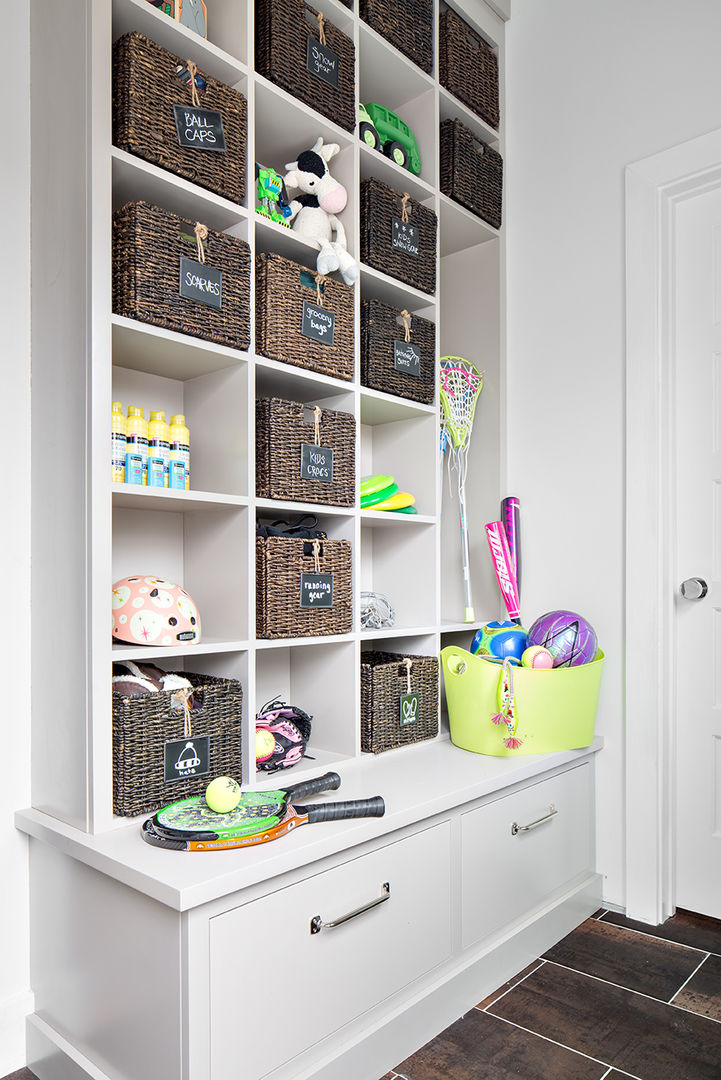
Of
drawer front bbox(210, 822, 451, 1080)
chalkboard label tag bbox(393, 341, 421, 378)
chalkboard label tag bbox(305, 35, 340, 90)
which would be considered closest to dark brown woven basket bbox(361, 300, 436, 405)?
chalkboard label tag bbox(393, 341, 421, 378)

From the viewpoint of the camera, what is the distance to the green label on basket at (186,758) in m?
1.53

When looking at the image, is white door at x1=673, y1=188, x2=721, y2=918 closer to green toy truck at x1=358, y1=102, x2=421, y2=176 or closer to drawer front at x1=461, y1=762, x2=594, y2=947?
drawer front at x1=461, y1=762, x2=594, y2=947

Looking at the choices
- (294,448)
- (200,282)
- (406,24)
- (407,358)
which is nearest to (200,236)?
(200,282)

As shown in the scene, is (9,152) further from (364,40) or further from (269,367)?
(364,40)

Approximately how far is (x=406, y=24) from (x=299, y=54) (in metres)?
0.52

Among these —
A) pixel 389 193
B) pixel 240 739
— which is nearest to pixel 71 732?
pixel 240 739

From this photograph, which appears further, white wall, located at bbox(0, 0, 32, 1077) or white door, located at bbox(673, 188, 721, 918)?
white door, located at bbox(673, 188, 721, 918)

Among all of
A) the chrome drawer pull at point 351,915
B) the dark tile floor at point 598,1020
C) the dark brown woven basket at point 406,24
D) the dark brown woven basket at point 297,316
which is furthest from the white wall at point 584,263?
the chrome drawer pull at point 351,915

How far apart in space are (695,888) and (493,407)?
1529mm

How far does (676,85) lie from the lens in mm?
2213

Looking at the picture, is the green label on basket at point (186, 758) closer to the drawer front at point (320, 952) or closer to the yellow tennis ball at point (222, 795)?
the yellow tennis ball at point (222, 795)

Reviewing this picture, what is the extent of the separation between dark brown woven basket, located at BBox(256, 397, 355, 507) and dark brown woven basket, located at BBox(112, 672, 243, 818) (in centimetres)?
45

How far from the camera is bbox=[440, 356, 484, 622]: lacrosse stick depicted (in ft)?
7.84

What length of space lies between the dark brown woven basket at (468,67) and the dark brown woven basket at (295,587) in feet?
4.87
